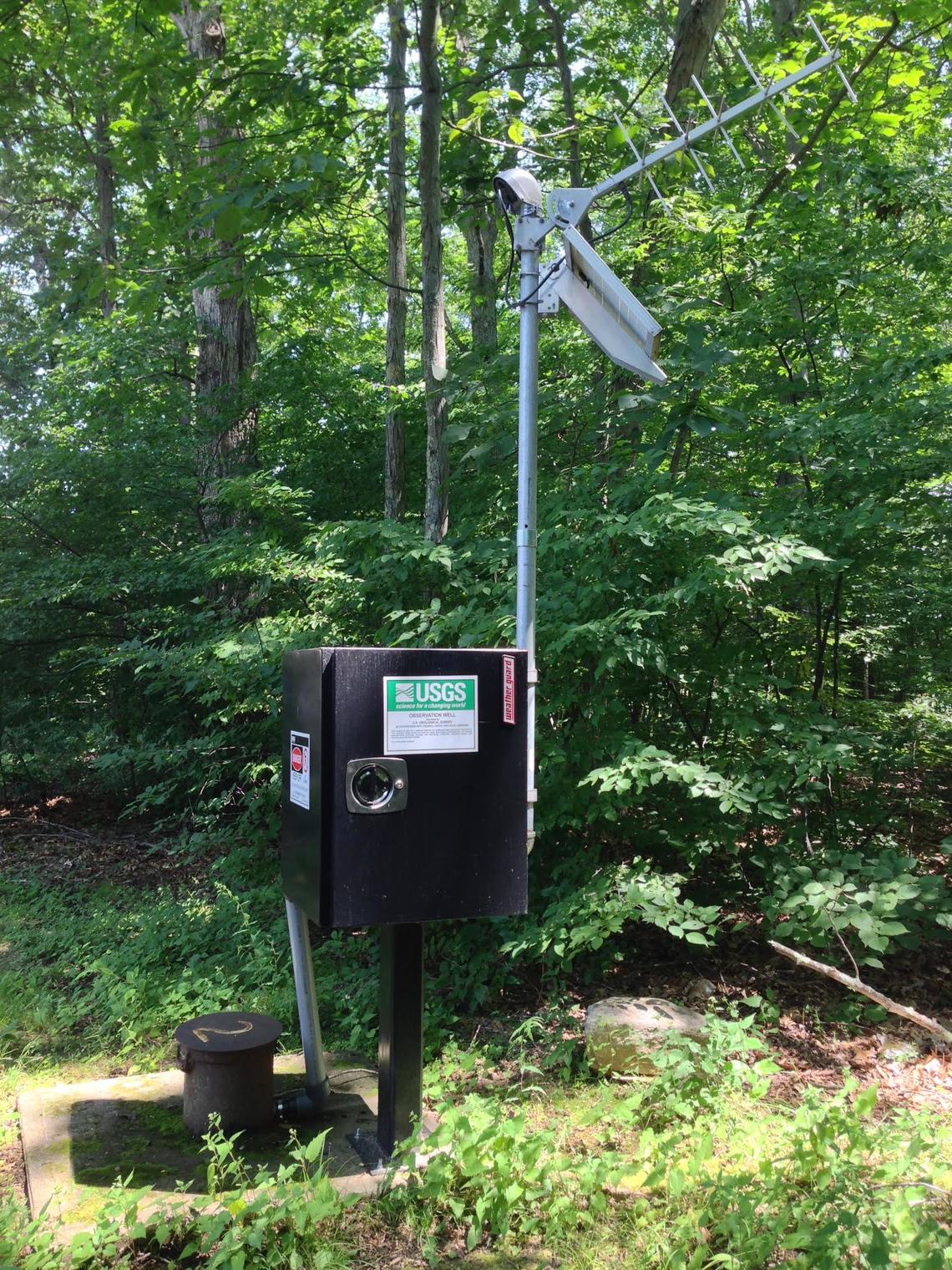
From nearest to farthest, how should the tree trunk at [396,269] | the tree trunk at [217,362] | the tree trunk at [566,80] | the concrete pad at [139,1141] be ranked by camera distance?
the concrete pad at [139,1141] < the tree trunk at [566,80] < the tree trunk at [396,269] < the tree trunk at [217,362]

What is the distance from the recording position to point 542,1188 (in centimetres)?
277

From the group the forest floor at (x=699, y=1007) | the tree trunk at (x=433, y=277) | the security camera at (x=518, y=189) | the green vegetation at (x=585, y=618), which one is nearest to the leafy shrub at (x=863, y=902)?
the green vegetation at (x=585, y=618)

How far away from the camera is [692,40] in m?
6.00

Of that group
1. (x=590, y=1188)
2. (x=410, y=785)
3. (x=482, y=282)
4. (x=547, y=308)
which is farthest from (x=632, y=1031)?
(x=482, y=282)

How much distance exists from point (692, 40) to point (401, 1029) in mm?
6071

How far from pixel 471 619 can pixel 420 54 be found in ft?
11.2

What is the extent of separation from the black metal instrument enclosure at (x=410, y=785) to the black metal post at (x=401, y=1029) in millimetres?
235

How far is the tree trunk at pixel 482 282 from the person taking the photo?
6.82 metres

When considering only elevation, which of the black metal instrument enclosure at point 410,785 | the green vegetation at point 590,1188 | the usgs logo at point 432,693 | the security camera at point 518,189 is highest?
the security camera at point 518,189

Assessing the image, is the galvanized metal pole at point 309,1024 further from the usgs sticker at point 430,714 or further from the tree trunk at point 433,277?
the tree trunk at point 433,277

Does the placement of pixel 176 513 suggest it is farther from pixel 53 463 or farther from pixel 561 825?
pixel 561 825

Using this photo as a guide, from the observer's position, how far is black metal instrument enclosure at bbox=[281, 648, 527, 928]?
2.74m

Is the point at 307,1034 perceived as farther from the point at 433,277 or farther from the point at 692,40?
the point at 692,40

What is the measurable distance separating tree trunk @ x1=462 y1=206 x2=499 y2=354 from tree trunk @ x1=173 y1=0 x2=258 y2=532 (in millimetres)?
2091
